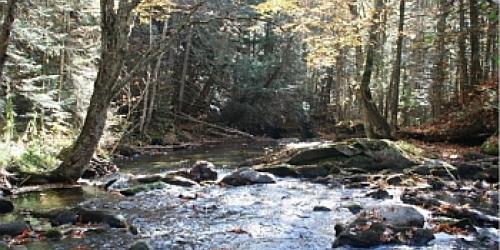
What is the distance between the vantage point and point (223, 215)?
8.47 m

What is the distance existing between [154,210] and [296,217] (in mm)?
2269

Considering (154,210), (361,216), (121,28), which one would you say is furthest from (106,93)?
(361,216)

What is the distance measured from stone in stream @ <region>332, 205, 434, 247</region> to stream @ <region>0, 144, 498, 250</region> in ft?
0.49

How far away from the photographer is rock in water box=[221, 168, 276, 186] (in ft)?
38.9

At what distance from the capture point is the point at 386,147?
13.5 metres

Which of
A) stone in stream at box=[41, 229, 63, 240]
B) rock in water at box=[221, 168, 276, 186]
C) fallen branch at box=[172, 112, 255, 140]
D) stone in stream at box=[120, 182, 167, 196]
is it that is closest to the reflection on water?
stone in stream at box=[120, 182, 167, 196]

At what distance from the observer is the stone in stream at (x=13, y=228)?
6.79 m

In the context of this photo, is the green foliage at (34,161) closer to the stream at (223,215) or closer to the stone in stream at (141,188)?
the stream at (223,215)

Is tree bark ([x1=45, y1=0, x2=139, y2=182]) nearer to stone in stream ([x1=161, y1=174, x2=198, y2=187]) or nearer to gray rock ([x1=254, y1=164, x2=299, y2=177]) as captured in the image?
stone in stream ([x1=161, y1=174, x2=198, y2=187])

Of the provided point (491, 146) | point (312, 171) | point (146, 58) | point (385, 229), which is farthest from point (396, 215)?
point (491, 146)

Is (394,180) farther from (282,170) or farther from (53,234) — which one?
(53,234)

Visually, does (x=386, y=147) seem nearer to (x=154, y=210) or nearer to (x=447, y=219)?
(x=447, y=219)

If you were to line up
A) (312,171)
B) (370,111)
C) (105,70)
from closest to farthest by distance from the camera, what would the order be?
(105,70)
(312,171)
(370,111)

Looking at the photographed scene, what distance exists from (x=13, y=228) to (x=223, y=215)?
2.97 meters
